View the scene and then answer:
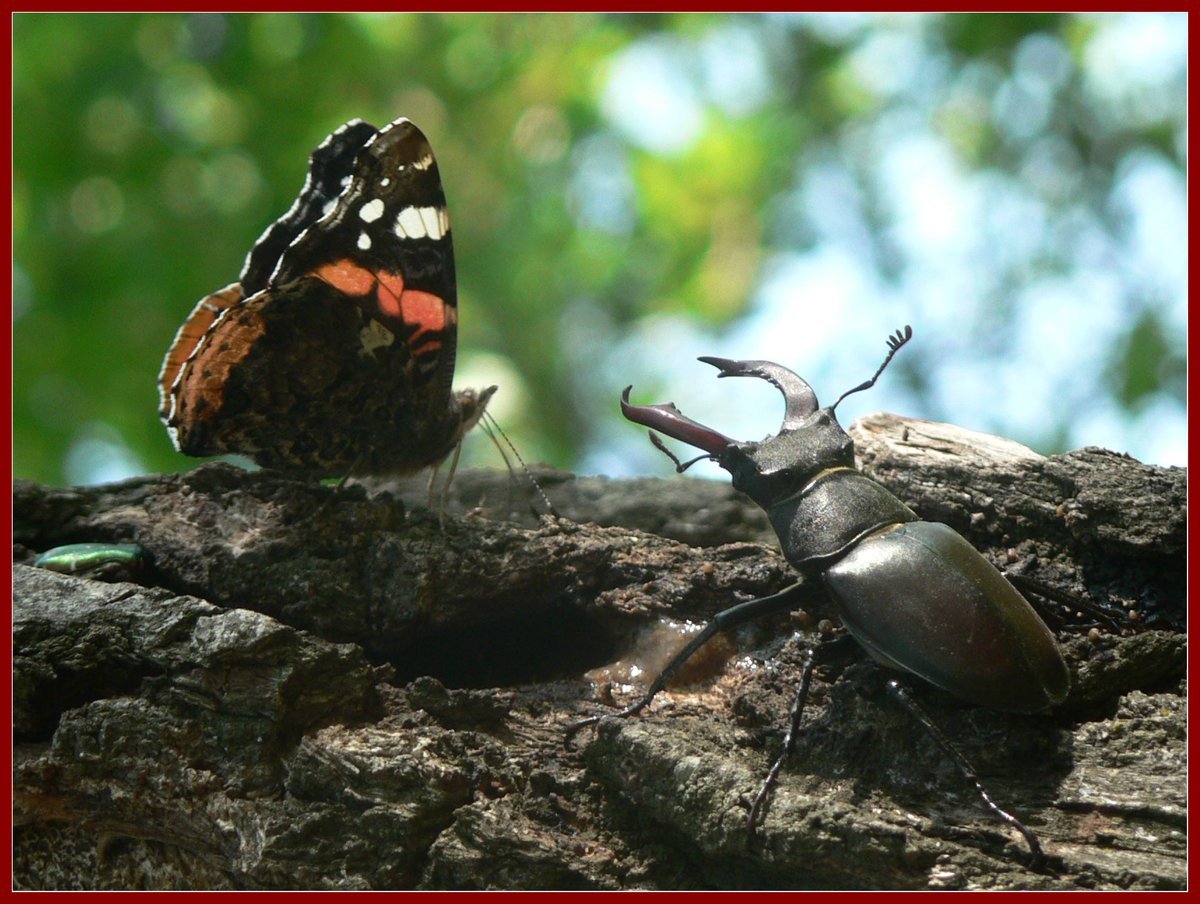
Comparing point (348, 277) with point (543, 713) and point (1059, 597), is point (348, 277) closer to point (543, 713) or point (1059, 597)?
point (543, 713)

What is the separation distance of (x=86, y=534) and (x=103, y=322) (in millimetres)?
3457

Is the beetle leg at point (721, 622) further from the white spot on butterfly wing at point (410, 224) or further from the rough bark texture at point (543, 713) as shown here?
the white spot on butterfly wing at point (410, 224)

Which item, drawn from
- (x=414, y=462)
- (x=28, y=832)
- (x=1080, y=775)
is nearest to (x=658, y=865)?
(x=1080, y=775)

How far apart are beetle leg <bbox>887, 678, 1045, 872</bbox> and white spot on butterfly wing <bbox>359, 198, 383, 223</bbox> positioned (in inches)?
97.9

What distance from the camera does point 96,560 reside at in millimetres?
2801

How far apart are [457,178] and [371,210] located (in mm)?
4467

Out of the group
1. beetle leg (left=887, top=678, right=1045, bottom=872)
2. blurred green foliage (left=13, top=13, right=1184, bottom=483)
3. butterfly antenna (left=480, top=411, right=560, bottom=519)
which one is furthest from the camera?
blurred green foliage (left=13, top=13, right=1184, bottom=483)

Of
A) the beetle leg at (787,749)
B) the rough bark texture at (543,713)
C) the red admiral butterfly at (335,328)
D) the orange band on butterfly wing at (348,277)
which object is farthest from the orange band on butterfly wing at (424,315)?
the beetle leg at (787,749)

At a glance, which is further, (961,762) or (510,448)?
(510,448)

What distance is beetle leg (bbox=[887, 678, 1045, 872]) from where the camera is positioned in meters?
1.89

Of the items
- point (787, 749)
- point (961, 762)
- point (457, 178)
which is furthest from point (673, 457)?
point (457, 178)

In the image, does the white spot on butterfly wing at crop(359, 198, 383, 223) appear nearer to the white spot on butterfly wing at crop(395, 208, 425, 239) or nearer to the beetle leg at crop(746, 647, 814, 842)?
the white spot on butterfly wing at crop(395, 208, 425, 239)

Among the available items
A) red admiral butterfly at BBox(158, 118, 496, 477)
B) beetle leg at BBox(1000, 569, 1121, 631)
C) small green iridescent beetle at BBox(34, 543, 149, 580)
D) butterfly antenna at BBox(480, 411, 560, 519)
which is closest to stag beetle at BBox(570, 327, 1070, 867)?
beetle leg at BBox(1000, 569, 1121, 631)

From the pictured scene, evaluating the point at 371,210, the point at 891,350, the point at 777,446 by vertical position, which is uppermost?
the point at 371,210
